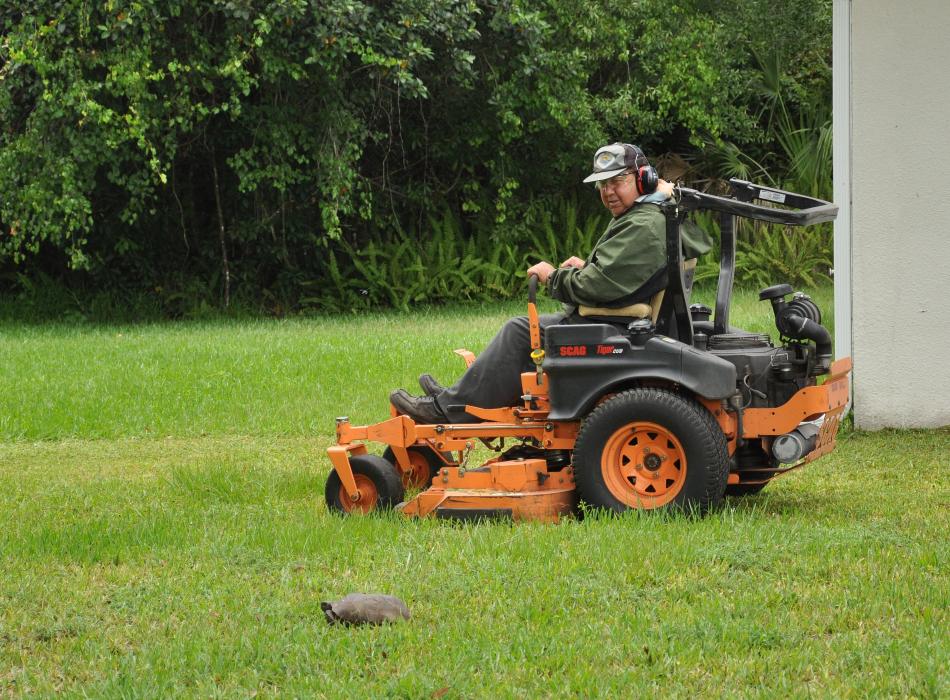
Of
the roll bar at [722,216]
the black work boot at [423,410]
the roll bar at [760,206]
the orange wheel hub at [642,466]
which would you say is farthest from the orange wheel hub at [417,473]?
the roll bar at [760,206]

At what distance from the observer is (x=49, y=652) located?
505cm

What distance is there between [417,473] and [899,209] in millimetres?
4150

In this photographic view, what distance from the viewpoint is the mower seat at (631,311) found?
6.93 metres

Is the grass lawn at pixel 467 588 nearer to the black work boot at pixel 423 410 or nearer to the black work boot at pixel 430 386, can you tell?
the black work boot at pixel 423 410

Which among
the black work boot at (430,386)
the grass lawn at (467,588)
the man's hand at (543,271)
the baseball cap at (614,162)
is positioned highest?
the baseball cap at (614,162)

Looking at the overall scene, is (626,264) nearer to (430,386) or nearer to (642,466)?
(642,466)

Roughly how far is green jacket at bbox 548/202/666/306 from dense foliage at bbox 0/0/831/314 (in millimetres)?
9659

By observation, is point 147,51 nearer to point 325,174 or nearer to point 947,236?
point 325,174

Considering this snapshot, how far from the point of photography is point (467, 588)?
18.4ft

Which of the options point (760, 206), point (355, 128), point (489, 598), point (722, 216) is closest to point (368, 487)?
point (489, 598)

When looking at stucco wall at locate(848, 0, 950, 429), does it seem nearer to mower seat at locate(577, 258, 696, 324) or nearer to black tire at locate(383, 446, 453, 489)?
mower seat at locate(577, 258, 696, 324)

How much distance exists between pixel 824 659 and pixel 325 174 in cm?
1402

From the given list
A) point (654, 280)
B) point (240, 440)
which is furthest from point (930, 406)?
point (240, 440)

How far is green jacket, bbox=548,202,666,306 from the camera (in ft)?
22.4
